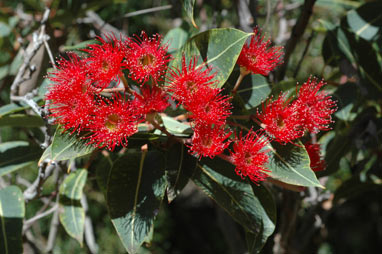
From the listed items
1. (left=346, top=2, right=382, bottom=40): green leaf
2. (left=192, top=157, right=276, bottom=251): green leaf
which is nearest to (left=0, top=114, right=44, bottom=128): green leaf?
(left=192, top=157, right=276, bottom=251): green leaf

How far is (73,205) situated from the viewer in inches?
49.8

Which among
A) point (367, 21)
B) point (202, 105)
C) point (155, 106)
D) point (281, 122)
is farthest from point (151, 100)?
point (367, 21)

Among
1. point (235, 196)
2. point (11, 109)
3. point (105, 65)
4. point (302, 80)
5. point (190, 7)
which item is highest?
point (190, 7)

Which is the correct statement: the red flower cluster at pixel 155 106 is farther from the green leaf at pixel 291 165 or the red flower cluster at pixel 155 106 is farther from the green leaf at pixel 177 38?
the green leaf at pixel 177 38

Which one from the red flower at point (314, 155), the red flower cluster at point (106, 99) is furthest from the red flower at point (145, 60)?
the red flower at point (314, 155)

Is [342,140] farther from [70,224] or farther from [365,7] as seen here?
[70,224]

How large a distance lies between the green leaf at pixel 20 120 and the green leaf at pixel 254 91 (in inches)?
25.4

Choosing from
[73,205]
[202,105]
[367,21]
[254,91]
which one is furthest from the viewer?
[367,21]

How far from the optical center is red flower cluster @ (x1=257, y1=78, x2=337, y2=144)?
94 centimetres

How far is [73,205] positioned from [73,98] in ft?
1.62

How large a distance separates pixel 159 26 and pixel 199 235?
5.18 feet

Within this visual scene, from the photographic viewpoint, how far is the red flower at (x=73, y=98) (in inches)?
35.1

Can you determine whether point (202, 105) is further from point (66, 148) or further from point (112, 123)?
point (66, 148)

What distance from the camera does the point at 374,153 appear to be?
5.19 feet
